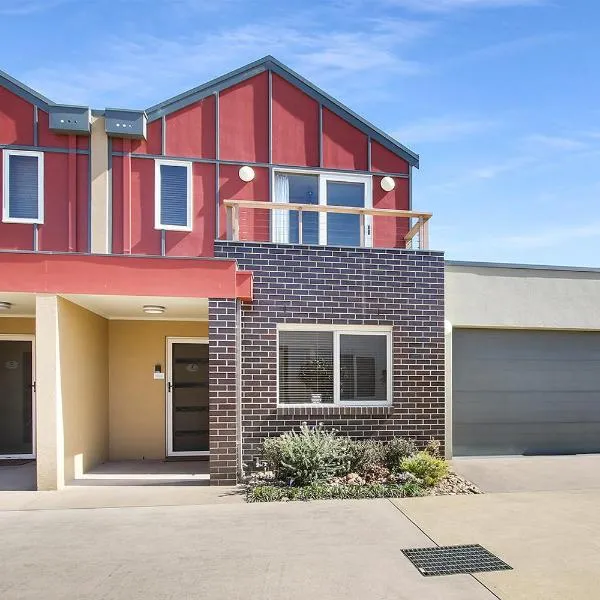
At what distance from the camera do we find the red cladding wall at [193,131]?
1059 cm

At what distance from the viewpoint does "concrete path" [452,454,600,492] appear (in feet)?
25.0

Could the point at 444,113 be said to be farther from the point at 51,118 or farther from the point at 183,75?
the point at 51,118

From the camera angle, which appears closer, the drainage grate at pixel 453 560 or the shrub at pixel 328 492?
the drainage grate at pixel 453 560

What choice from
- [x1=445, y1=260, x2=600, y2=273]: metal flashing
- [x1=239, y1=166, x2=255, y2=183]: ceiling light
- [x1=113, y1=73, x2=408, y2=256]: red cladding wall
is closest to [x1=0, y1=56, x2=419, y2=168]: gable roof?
[x1=113, y1=73, x2=408, y2=256]: red cladding wall

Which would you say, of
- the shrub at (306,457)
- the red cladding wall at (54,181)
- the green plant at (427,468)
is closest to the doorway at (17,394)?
the red cladding wall at (54,181)

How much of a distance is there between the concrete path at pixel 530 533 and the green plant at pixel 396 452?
1.10 metres

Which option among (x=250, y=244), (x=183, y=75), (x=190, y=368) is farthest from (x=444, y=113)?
(x=190, y=368)

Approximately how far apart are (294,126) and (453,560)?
8.68m

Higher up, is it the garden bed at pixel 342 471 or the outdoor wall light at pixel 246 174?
the outdoor wall light at pixel 246 174

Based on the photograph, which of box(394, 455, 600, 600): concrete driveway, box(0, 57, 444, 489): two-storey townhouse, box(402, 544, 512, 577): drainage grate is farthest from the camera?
box(0, 57, 444, 489): two-storey townhouse

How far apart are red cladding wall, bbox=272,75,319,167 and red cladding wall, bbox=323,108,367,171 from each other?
0.72 ft

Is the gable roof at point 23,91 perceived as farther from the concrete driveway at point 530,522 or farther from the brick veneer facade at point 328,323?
the concrete driveway at point 530,522

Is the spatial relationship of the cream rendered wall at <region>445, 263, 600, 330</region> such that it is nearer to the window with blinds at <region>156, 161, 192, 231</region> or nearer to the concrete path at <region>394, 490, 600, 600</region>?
the concrete path at <region>394, 490, 600, 600</region>

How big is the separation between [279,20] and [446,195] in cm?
466
